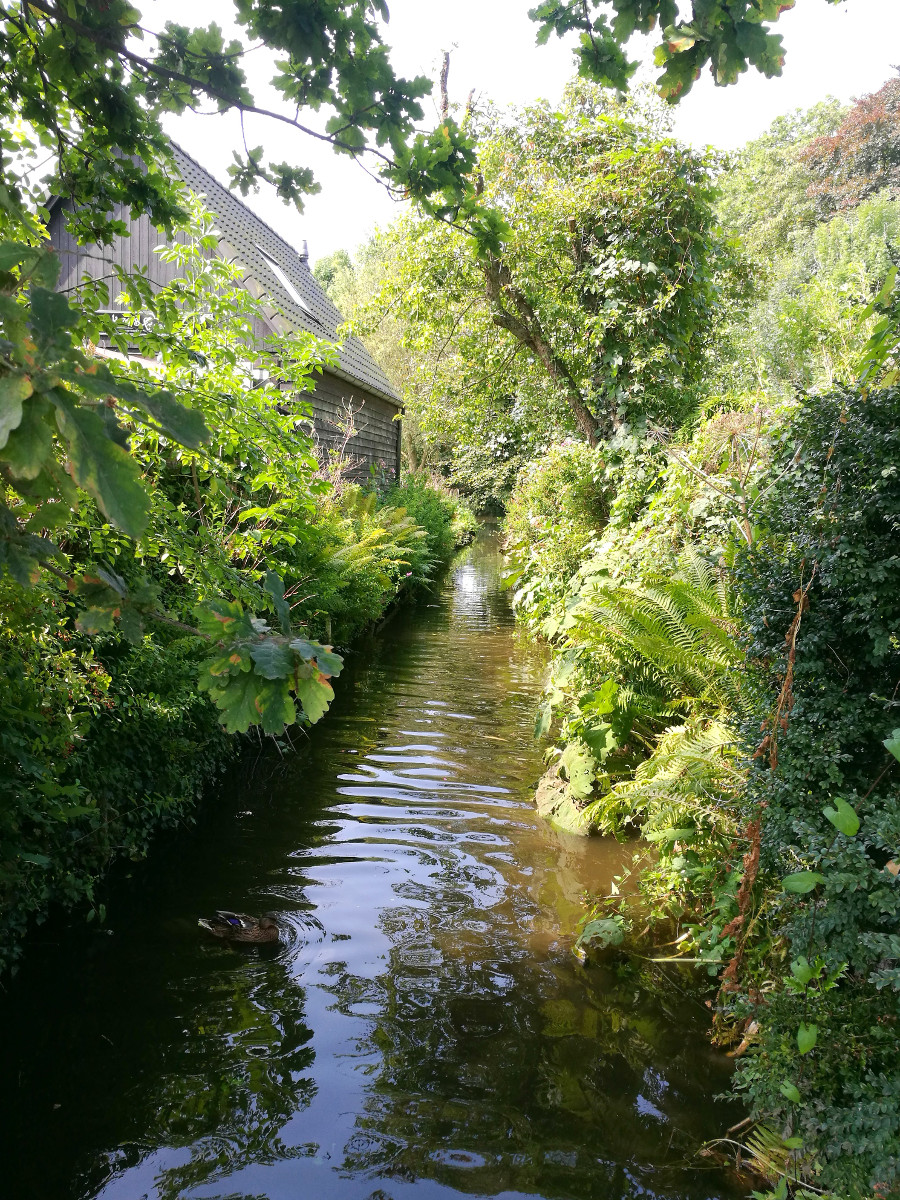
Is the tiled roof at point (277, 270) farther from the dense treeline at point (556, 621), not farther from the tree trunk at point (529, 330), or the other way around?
the dense treeline at point (556, 621)

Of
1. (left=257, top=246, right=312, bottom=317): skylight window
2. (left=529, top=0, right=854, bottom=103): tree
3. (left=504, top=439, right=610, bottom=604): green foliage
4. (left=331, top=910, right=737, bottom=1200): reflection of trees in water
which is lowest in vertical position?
(left=331, top=910, right=737, bottom=1200): reflection of trees in water

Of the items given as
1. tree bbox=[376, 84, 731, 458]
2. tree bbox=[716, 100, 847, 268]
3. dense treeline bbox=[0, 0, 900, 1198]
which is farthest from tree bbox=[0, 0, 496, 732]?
tree bbox=[716, 100, 847, 268]

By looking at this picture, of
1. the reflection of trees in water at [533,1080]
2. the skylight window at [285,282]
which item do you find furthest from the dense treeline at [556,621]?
the skylight window at [285,282]

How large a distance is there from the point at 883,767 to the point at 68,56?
3881 mm

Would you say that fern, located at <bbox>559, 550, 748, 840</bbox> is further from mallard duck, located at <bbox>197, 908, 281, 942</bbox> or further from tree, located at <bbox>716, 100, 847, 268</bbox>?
tree, located at <bbox>716, 100, 847, 268</bbox>

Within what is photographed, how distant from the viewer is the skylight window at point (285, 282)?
1392cm

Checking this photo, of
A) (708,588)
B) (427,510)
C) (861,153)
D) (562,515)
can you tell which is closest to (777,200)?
(861,153)

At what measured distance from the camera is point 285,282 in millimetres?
14203

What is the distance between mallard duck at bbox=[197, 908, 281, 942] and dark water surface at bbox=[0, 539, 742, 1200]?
0.08 metres

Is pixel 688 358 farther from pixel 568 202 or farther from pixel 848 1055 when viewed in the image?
pixel 848 1055

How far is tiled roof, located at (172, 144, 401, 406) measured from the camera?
12516 millimetres

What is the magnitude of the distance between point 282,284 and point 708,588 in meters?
11.3

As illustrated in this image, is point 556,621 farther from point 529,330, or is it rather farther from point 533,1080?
point 533,1080

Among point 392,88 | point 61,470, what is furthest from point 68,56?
point 61,470
